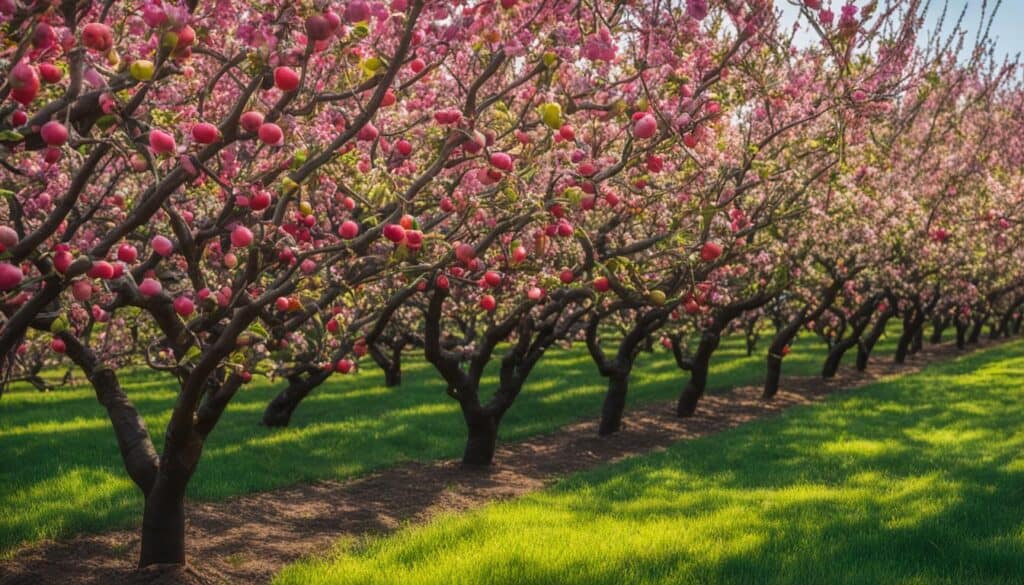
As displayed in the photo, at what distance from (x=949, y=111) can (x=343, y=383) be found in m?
22.9

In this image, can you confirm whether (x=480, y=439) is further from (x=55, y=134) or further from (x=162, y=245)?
(x=55, y=134)

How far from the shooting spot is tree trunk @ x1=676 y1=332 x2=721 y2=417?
698 inches

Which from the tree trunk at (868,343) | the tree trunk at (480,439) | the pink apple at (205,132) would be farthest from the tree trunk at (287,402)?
the tree trunk at (868,343)

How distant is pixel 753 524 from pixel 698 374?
9.68 metres

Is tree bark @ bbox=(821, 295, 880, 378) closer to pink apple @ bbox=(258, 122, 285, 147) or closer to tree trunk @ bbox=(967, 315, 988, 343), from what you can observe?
tree trunk @ bbox=(967, 315, 988, 343)

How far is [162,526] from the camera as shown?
24.0ft

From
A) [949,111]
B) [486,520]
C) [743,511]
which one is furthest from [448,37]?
[949,111]

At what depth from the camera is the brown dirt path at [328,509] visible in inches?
307

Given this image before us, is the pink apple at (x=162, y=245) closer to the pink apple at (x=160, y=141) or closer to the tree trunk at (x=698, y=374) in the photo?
the pink apple at (x=160, y=141)

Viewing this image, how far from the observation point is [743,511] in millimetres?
8789

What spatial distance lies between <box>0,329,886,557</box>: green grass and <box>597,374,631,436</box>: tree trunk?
3.84 feet

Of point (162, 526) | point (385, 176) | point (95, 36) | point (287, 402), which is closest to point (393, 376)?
point (287, 402)

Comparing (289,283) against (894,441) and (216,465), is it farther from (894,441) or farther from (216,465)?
(894,441)

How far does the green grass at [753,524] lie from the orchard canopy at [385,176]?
80.8 inches
